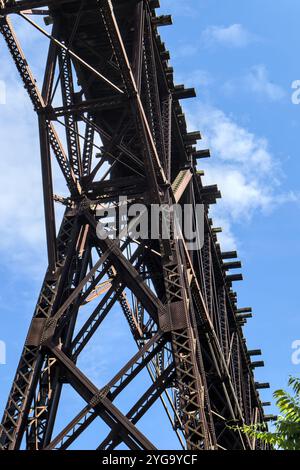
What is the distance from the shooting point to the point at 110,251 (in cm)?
1590

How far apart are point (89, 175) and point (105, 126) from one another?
269cm

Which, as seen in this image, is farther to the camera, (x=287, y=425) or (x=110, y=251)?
(x=110, y=251)

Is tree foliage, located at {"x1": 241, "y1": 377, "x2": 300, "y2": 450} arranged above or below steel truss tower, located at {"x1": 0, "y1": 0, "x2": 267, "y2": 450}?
below

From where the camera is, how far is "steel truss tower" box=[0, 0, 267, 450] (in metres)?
14.1

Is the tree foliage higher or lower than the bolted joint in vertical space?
lower

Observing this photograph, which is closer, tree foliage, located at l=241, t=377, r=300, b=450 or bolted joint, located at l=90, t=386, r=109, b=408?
tree foliage, located at l=241, t=377, r=300, b=450

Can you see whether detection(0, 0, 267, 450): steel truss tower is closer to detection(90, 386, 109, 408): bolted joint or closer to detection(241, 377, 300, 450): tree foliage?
detection(90, 386, 109, 408): bolted joint

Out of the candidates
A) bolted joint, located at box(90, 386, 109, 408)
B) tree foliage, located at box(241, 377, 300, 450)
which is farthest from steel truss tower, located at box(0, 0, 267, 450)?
tree foliage, located at box(241, 377, 300, 450)

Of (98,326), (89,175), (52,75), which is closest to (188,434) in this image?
(98,326)

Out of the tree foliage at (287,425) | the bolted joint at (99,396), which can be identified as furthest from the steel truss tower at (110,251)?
the tree foliage at (287,425)

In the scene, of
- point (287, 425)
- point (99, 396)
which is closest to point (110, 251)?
point (99, 396)

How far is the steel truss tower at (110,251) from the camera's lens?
554 inches

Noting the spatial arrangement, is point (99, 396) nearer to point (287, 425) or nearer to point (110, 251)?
point (110, 251)

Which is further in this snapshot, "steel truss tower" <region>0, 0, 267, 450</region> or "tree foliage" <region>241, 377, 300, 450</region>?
"steel truss tower" <region>0, 0, 267, 450</region>
